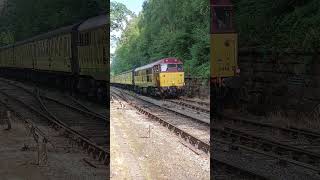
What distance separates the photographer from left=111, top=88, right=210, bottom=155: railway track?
11.7 feet

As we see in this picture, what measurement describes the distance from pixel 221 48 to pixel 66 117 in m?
1.33

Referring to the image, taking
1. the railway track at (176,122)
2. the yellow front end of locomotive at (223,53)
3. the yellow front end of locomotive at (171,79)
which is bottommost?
the railway track at (176,122)

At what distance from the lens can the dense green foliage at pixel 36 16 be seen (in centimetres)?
384

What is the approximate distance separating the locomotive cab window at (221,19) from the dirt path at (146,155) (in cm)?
88

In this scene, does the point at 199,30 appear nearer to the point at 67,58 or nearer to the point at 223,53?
the point at 223,53

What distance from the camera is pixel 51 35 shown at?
392 cm

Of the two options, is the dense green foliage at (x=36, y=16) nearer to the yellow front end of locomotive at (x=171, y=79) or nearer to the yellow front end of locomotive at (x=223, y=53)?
the yellow front end of locomotive at (x=171, y=79)

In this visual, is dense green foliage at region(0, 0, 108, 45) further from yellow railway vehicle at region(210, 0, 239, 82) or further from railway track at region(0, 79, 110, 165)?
yellow railway vehicle at region(210, 0, 239, 82)

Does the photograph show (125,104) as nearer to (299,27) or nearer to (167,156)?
(167,156)

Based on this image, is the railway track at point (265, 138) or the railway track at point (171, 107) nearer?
the railway track at point (171, 107)

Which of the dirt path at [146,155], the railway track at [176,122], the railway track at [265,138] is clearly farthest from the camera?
the railway track at [265,138]

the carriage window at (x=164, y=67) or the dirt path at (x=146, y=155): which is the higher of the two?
the carriage window at (x=164, y=67)

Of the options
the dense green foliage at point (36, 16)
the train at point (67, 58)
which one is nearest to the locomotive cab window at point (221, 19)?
the train at point (67, 58)

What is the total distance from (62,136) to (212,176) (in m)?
1.18
